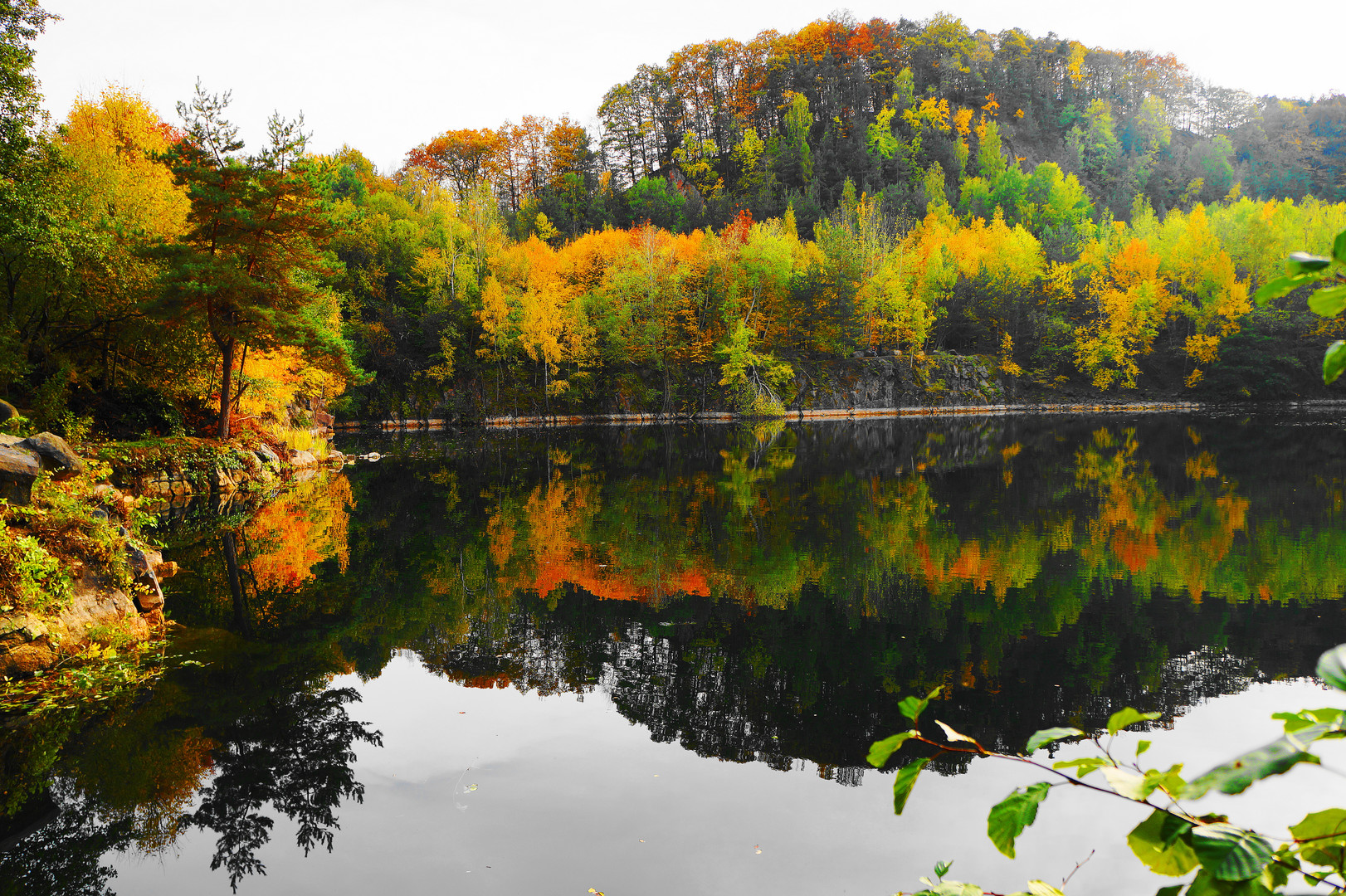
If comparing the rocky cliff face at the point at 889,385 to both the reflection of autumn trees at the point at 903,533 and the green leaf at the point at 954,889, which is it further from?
the green leaf at the point at 954,889

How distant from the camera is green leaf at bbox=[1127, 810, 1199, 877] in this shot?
105cm

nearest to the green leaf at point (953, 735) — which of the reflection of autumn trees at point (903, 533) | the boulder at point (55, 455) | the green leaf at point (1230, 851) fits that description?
the green leaf at point (1230, 851)

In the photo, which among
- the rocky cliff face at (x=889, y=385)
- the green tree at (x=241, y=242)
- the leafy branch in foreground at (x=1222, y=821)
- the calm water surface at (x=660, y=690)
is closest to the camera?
the leafy branch in foreground at (x=1222, y=821)

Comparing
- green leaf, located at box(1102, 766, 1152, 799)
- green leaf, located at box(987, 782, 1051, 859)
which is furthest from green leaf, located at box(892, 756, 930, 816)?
green leaf, located at box(1102, 766, 1152, 799)

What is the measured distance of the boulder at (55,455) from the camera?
30.8 ft

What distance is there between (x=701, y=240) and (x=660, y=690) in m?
A: 50.6

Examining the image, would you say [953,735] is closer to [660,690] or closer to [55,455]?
[660,690]

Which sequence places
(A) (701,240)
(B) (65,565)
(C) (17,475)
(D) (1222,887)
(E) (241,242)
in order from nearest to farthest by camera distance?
(D) (1222,887)
(B) (65,565)
(C) (17,475)
(E) (241,242)
(A) (701,240)

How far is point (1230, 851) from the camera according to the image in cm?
96

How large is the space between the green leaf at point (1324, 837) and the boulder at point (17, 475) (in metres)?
9.80

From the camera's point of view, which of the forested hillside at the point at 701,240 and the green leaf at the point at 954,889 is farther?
the forested hillside at the point at 701,240

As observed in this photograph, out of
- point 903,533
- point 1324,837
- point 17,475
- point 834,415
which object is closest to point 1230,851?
point 1324,837

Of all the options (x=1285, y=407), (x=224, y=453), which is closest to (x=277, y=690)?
(x=224, y=453)

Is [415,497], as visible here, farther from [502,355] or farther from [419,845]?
[502,355]
